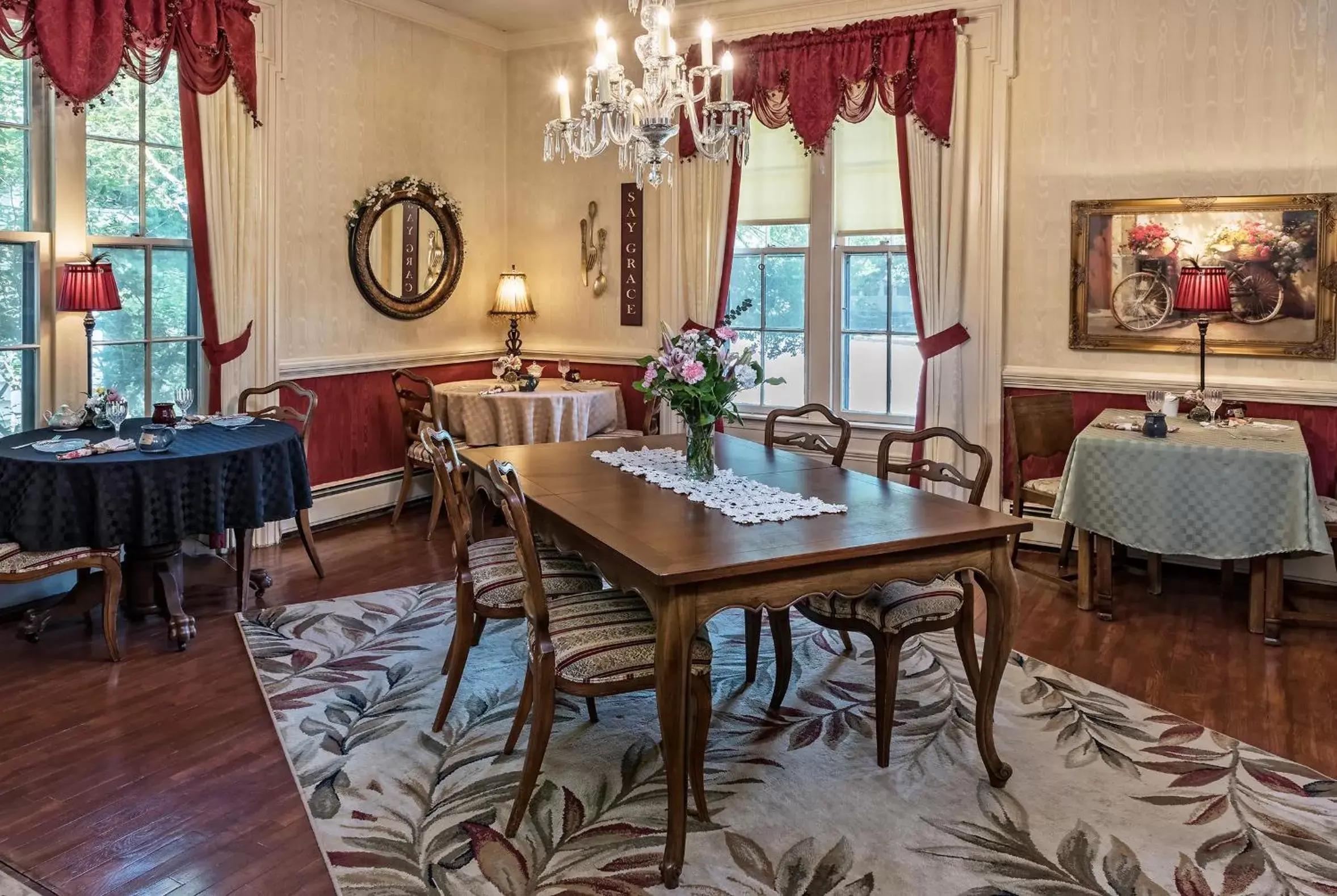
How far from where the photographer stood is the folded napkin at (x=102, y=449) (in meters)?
3.91

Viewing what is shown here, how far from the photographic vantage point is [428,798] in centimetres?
289

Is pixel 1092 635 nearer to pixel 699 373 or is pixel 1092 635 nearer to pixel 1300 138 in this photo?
pixel 699 373

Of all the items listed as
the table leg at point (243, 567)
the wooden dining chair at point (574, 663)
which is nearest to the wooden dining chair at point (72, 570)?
the table leg at point (243, 567)

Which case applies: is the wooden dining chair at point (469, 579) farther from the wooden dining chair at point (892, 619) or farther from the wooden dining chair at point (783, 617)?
the wooden dining chair at point (892, 619)

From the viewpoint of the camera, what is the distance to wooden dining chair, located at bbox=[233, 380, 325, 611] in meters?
4.56

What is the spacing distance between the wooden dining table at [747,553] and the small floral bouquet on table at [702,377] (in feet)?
0.82

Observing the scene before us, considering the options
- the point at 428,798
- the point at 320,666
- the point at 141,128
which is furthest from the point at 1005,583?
the point at 141,128

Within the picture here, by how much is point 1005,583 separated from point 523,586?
1.43 m

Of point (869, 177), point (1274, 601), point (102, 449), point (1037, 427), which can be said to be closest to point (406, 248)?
point (102, 449)

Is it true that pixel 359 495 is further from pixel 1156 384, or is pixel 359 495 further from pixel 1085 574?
pixel 1156 384

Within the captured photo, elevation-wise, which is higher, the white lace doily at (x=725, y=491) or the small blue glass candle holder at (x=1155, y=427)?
the small blue glass candle holder at (x=1155, y=427)

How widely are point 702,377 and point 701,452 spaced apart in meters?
0.29

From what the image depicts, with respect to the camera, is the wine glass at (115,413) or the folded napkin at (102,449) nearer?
the folded napkin at (102,449)

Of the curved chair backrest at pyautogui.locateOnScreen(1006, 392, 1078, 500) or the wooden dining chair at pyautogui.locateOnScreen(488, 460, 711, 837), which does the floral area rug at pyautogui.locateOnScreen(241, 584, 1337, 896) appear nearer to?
the wooden dining chair at pyautogui.locateOnScreen(488, 460, 711, 837)
